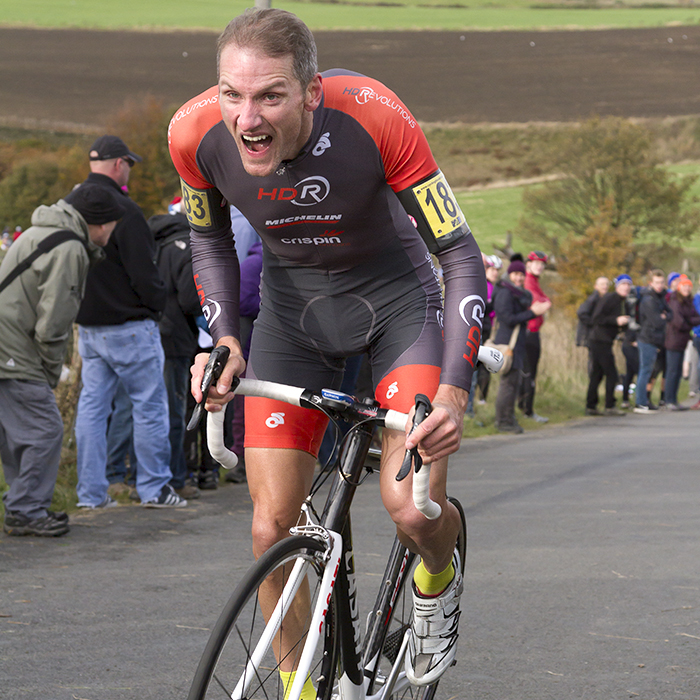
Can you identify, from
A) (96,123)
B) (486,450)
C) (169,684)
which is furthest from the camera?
(96,123)

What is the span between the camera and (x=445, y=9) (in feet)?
296

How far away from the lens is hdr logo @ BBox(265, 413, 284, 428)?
314cm

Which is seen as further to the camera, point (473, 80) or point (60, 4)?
point (473, 80)

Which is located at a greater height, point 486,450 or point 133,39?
point 133,39

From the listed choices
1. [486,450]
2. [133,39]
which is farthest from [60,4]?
[486,450]

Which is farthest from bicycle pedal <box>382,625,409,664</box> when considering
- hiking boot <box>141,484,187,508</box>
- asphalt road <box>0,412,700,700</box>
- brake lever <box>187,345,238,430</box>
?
hiking boot <box>141,484,187,508</box>

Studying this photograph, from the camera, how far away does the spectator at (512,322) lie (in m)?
12.6

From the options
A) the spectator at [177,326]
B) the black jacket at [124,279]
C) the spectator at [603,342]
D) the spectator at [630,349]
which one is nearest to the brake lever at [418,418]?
the black jacket at [124,279]

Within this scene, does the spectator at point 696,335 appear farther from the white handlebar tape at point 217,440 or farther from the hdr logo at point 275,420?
the white handlebar tape at point 217,440

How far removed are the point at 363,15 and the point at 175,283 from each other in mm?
81509

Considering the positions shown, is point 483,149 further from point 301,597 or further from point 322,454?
point 301,597

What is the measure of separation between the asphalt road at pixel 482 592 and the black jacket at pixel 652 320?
28.8 ft

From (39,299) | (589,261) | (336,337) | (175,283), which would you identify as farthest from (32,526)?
(589,261)

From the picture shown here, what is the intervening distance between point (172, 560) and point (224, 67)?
3.89m
